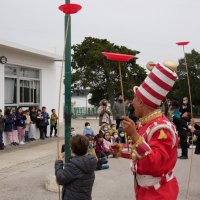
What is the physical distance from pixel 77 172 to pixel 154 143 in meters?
1.44

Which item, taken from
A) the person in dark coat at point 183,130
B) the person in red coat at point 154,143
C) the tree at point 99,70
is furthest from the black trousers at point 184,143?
the tree at point 99,70

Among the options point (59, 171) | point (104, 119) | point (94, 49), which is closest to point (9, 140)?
point (104, 119)

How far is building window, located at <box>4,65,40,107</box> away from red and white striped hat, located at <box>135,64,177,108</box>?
40.7 feet

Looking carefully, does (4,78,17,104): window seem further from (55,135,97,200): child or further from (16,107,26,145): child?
(55,135,97,200): child

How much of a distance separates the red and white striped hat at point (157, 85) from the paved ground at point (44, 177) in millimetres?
3958

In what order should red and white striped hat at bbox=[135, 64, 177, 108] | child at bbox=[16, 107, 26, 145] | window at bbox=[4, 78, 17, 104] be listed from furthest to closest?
window at bbox=[4, 78, 17, 104] < child at bbox=[16, 107, 26, 145] < red and white striped hat at bbox=[135, 64, 177, 108]

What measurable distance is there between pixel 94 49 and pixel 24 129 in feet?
60.8

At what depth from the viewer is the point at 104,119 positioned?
12977 millimetres

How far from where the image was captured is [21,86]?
51.1ft

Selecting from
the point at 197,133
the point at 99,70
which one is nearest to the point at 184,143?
the point at 197,133

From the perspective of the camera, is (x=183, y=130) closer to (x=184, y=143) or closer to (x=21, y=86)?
(x=184, y=143)

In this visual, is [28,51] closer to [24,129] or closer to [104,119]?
[24,129]

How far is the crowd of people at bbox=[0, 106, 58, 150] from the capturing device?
43.6 ft

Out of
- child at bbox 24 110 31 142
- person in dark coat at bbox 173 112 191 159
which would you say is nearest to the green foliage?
child at bbox 24 110 31 142
